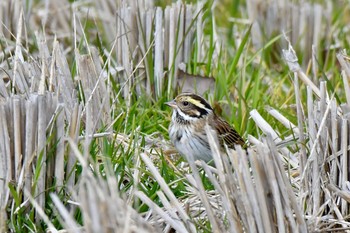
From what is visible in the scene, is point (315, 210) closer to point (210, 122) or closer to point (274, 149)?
Result: point (274, 149)

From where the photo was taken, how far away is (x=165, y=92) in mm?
6168

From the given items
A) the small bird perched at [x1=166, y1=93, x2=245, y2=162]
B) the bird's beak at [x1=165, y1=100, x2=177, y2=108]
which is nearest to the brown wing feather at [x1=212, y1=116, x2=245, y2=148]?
the small bird perched at [x1=166, y1=93, x2=245, y2=162]

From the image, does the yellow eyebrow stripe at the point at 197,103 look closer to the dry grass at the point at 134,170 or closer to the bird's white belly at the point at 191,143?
the bird's white belly at the point at 191,143

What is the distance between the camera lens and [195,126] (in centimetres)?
577

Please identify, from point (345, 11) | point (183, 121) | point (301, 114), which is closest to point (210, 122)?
point (183, 121)

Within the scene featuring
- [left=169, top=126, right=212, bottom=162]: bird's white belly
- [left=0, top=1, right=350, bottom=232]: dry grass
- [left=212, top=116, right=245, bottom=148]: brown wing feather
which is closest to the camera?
[left=0, top=1, right=350, bottom=232]: dry grass

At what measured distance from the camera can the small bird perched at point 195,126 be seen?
219 inches

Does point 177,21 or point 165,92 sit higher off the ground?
point 177,21

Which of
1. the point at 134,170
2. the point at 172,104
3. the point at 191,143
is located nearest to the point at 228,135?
the point at 191,143

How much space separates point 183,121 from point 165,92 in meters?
0.51

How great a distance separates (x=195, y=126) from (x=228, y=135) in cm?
22

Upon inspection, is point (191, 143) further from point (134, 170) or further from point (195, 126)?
point (134, 170)

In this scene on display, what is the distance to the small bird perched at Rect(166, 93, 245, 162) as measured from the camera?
557 cm

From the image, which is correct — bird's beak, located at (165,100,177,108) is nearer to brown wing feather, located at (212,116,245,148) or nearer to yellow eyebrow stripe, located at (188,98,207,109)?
yellow eyebrow stripe, located at (188,98,207,109)
